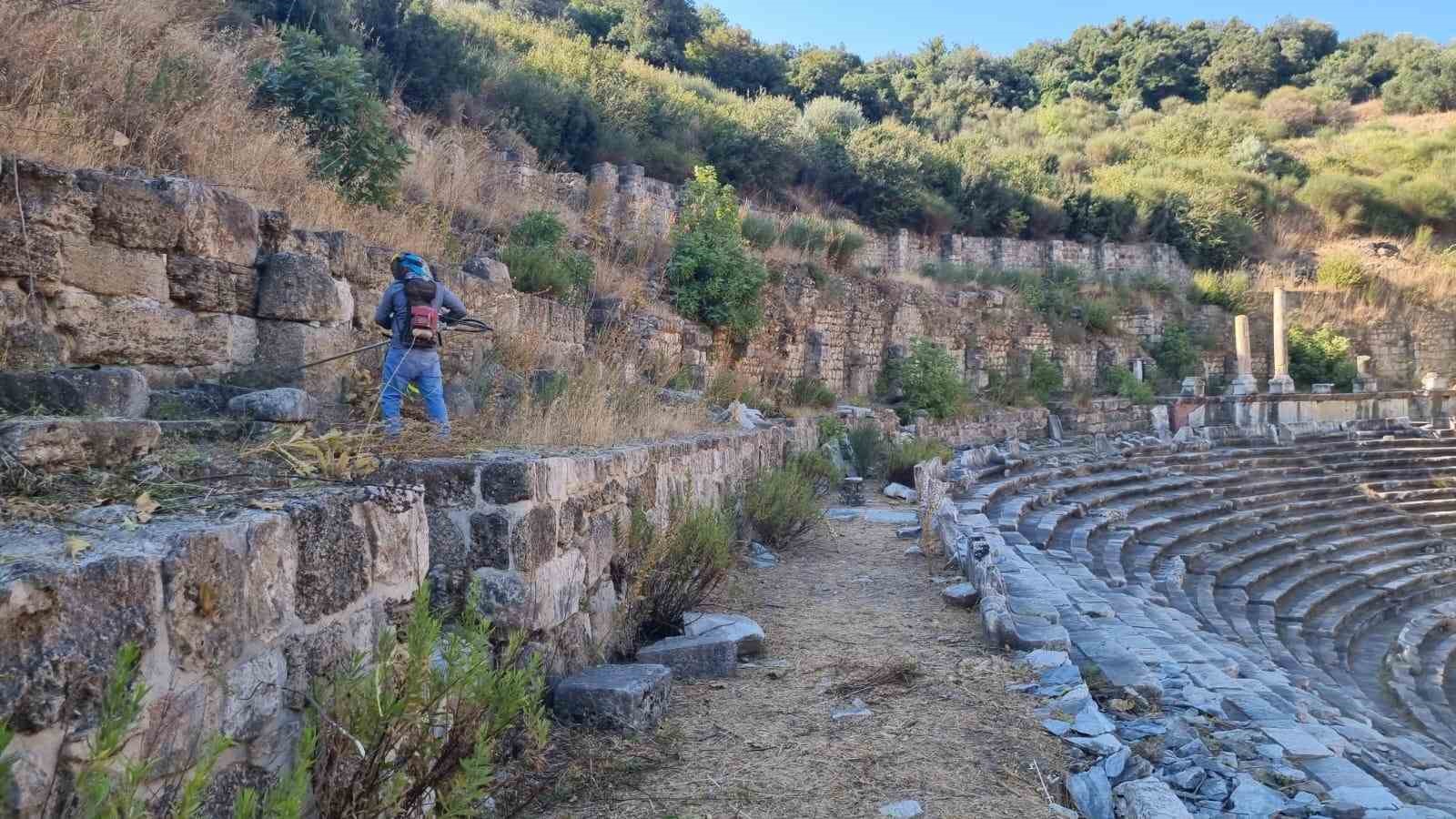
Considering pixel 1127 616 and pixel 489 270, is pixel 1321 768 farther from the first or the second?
pixel 489 270

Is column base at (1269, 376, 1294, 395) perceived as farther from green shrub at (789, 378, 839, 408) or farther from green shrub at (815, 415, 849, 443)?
green shrub at (815, 415, 849, 443)

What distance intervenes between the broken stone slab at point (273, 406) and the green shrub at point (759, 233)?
13.2 meters

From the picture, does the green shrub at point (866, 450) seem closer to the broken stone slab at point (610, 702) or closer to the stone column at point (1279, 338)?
the broken stone slab at point (610, 702)

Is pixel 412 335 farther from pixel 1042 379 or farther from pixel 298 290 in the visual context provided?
pixel 1042 379

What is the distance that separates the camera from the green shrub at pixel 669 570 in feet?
15.8

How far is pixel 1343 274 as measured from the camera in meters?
28.7

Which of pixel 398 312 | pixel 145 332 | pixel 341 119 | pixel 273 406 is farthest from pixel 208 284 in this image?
pixel 341 119

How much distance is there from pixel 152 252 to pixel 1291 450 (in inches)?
725

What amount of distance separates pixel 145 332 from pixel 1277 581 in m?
11.8

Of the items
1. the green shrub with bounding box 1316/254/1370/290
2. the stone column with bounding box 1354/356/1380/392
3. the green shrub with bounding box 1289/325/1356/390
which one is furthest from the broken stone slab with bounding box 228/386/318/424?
the green shrub with bounding box 1316/254/1370/290

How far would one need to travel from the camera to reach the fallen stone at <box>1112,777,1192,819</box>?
290 cm

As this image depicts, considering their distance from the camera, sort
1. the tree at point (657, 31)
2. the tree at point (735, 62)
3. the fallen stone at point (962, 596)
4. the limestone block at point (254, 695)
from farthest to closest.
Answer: the tree at point (735, 62)
the tree at point (657, 31)
the fallen stone at point (962, 596)
the limestone block at point (254, 695)

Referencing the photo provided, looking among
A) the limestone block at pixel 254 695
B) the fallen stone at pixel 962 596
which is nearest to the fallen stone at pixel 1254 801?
the fallen stone at pixel 962 596

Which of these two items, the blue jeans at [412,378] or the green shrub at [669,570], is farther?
the blue jeans at [412,378]
